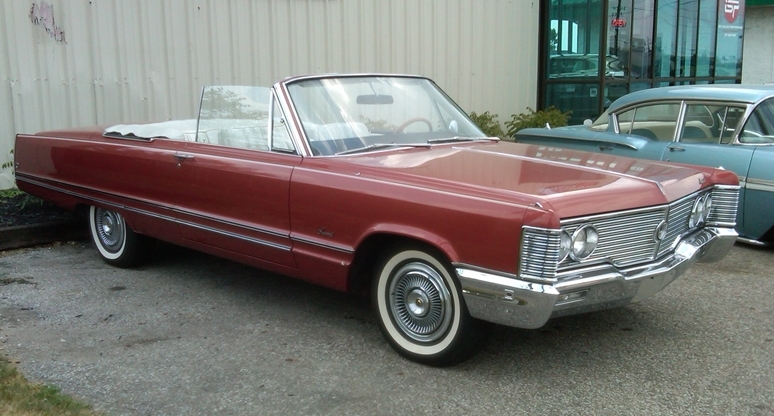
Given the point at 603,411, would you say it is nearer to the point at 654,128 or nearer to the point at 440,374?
the point at 440,374

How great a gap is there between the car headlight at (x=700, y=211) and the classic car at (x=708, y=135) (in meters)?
1.95

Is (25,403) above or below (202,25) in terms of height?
below

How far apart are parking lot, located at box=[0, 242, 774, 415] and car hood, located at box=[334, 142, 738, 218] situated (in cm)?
88

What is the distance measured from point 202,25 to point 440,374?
253 inches

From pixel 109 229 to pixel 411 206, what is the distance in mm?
3181

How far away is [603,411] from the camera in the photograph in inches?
137

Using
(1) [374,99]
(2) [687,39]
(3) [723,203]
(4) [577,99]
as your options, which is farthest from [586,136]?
(2) [687,39]

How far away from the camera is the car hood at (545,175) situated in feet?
11.8

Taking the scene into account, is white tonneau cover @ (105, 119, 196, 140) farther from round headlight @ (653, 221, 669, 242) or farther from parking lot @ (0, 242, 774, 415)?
round headlight @ (653, 221, 669, 242)

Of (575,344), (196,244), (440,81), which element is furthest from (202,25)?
(575,344)

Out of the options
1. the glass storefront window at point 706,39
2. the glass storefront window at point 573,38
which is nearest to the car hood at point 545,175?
the glass storefront window at point 573,38

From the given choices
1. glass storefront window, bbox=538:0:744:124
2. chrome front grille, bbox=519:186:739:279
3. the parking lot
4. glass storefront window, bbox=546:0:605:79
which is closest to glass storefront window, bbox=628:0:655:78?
glass storefront window, bbox=538:0:744:124

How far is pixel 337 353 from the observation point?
4.22 metres

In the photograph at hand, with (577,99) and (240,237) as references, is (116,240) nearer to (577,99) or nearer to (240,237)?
(240,237)
